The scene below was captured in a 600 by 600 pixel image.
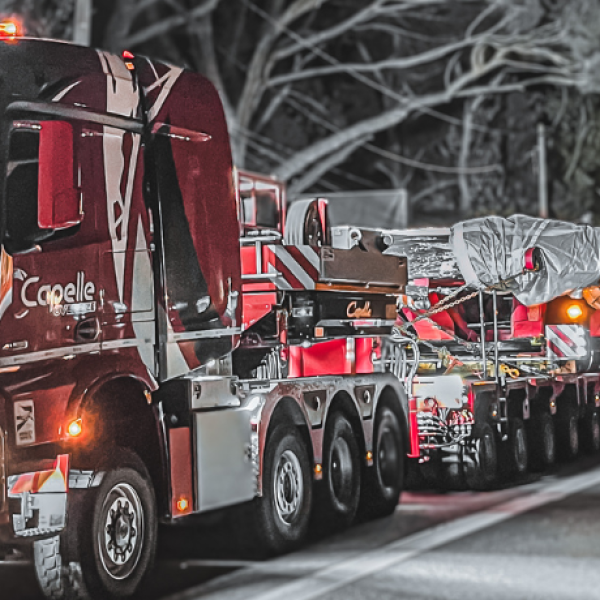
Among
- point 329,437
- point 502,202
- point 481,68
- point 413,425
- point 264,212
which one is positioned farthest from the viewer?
point 502,202

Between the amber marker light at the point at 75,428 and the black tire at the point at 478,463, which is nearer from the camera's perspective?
the amber marker light at the point at 75,428

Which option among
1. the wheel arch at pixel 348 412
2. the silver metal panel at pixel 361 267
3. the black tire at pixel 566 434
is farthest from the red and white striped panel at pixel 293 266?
the black tire at pixel 566 434

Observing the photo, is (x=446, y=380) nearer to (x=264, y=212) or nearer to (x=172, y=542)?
(x=172, y=542)

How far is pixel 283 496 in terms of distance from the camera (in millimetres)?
11070

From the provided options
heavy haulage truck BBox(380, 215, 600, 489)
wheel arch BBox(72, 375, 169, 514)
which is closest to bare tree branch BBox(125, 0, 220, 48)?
heavy haulage truck BBox(380, 215, 600, 489)

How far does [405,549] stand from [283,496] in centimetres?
107

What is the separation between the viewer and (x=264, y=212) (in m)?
17.9

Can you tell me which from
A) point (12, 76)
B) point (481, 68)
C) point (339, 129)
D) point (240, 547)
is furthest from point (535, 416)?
point (339, 129)

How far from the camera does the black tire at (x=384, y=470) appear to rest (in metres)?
12.9

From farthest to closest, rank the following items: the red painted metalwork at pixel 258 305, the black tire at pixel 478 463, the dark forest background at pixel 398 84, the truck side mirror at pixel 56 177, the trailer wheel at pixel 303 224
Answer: the dark forest background at pixel 398 84, the black tire at pixel 478 463, the trailer wheel at pixel 303 224, the red painted metalwork at pixel 258 305, the truck side mirror at pixel 56 177

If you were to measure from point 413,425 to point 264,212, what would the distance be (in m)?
4.90

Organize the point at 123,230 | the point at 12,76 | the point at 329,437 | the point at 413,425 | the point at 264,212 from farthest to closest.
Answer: the point at 264,212, the point at 413,425, the point at 329,437, the point at 123,230, the point at 12,76

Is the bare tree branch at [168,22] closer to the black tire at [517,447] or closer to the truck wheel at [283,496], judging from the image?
the black tire at [517,447]

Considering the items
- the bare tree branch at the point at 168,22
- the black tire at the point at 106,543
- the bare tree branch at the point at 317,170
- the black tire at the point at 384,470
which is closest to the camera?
the black tire at the point at 106,543
